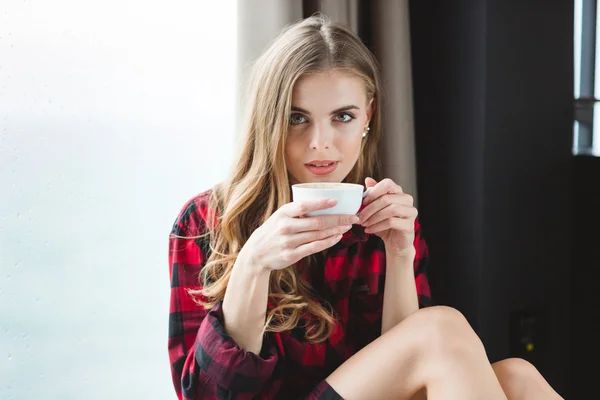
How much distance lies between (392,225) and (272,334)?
335 millimetres

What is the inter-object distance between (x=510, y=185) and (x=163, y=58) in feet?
3.18

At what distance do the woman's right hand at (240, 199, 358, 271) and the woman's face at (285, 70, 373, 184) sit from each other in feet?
0.79

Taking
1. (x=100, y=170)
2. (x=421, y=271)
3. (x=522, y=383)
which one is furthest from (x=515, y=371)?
(x=100, y=170)

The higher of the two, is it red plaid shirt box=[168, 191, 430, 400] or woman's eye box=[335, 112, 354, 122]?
woman's eye box=[335, 112, 354, 122]

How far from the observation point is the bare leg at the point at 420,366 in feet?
3.81

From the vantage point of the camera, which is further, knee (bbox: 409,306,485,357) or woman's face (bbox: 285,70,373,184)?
woman's face (bbox: 285,70,373,184)

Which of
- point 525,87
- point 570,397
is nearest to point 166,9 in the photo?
point 525,87

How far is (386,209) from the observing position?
1215 millimetres

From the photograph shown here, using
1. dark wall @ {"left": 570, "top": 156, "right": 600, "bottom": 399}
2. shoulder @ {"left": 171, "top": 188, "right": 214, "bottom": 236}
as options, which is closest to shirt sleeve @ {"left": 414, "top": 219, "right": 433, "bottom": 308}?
shoulder @ {"left": 171, "top": 188, "right": 214, "bottom": 236}

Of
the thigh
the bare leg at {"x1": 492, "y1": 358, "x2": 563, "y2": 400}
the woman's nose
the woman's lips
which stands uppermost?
the woman's nose

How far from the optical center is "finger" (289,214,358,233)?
1.08 metres

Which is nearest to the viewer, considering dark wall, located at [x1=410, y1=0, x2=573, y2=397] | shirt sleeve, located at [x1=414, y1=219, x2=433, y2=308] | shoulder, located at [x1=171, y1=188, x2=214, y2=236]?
shoulder, located at [x1=171, y1=188, x2=214, y2=236]

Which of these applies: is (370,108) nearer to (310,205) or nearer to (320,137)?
(320,137)

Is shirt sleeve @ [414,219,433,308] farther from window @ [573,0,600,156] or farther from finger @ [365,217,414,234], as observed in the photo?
window @ [573,0,600,156]
